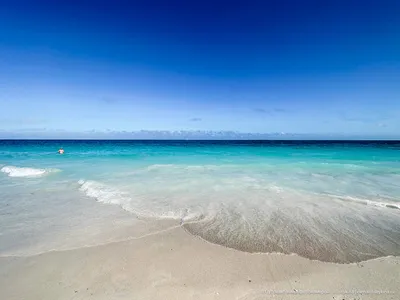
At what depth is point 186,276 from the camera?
355 cm

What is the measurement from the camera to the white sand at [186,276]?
10.4 feet

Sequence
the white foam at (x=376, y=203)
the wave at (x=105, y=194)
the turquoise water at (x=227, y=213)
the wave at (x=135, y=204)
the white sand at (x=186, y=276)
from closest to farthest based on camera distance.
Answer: the white sand at (x=186, y=276) → the turquoise water at (x=227, y=213) → the wave at (x=135, y=204) → the white foam at (x=376, y=203) → the wave at (x=105, y=194)

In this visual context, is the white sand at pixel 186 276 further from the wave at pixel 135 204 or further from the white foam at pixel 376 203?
the white foam at pixel 376 203

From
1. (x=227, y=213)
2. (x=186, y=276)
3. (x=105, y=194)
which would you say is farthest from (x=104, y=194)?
(x=186, y=276)

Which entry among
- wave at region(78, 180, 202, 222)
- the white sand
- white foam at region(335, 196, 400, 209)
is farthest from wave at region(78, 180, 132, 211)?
white foam at region(335, 196, 400, 209)

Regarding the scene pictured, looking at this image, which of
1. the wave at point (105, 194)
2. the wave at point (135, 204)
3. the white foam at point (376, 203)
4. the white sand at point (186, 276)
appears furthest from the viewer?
the wave at point (105, 194)

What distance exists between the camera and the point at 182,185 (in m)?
10.2

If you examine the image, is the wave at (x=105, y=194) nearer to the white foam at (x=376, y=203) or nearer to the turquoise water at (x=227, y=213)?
the turquoise water at (x=227, y=213)

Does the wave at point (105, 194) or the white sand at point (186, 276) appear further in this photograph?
the wave at point (105, 194)

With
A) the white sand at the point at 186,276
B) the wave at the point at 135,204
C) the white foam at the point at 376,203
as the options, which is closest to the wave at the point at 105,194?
the wave at the point at 135,204

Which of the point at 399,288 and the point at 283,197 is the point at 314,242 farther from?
the point at 283,197

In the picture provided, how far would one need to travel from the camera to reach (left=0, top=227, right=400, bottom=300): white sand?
10.4 ft

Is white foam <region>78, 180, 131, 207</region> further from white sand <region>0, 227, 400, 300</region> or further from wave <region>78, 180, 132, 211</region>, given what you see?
white sand <region>0, 227, 400, 300</region>

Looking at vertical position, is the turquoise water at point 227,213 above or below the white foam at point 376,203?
below
